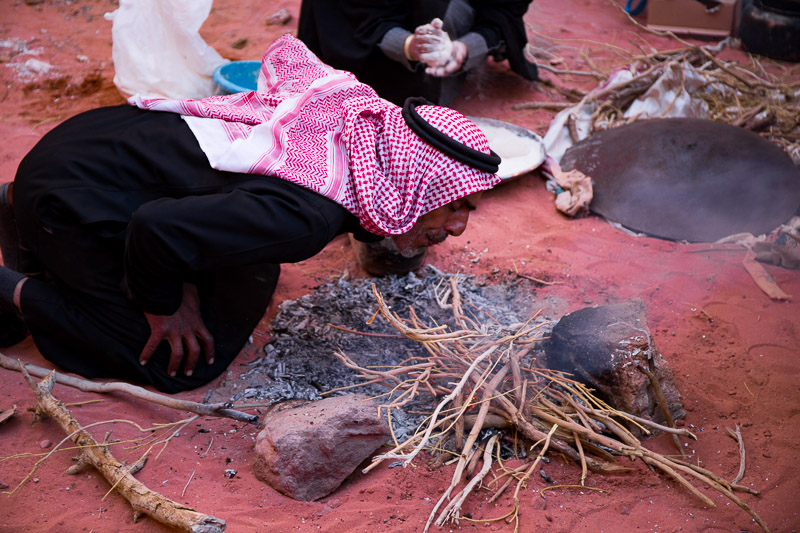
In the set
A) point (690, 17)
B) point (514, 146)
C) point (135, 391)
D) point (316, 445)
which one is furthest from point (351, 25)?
point (690, 17)

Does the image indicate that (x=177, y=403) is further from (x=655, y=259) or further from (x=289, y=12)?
(x=289, y=12)

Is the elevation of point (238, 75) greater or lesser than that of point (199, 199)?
lesser

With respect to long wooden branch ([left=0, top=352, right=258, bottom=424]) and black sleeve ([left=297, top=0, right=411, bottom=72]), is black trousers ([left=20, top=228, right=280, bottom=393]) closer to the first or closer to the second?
long wooden branch ([left=0, top=352, right=258, bottom=424])

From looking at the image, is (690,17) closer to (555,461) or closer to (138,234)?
(555,461)

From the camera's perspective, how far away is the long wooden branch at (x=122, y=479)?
5.27 ft

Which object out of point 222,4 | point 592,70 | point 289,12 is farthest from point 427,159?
point 222,4

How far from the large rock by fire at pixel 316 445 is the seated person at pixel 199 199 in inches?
19.1

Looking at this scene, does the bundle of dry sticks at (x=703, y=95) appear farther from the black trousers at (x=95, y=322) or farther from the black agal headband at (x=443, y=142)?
the black trousers at (x=95, y=322)

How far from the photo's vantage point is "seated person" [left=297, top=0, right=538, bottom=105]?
365 cm

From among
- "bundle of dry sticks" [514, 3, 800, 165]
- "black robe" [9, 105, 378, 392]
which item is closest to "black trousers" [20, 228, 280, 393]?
"black robe" [9, 105, 378, 392]

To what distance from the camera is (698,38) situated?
6152 millimetres

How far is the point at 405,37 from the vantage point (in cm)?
376

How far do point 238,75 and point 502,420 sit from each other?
2.98m

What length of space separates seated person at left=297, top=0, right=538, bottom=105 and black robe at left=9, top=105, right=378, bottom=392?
5.97ft
